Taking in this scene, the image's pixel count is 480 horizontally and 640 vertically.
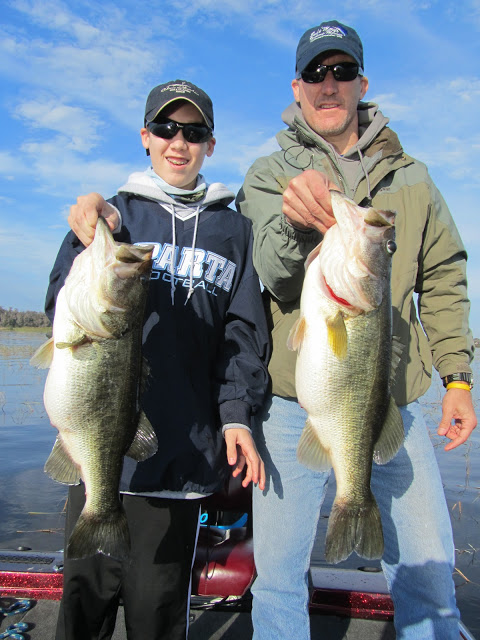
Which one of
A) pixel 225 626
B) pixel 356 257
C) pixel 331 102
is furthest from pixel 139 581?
pixel 331 102

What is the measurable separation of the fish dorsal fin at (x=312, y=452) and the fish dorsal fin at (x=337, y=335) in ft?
1.35

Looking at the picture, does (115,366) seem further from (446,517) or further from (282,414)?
(446,517)

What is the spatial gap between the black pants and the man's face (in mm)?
2253

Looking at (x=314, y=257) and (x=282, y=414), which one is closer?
(x=314, y=257)

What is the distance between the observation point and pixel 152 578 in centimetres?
275

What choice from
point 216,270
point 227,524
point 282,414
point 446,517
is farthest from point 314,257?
point 227,524

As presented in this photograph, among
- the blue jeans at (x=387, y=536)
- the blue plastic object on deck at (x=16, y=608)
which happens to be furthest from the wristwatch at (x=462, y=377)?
the blue plastic object on deck at (x=16, y=608)

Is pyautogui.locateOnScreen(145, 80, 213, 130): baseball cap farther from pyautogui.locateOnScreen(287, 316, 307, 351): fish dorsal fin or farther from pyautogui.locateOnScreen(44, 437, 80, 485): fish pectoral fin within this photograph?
pyautogui.locateOnScreen(44, 437, 80, 485): fish pectoral fin

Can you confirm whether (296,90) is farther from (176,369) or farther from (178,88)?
(176,369)

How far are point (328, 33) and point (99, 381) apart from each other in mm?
2243

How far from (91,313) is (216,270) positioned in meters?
0.91

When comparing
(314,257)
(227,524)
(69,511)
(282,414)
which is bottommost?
(227,524)

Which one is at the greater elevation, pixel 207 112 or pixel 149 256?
pixel 207 112

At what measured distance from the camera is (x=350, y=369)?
101 inches
